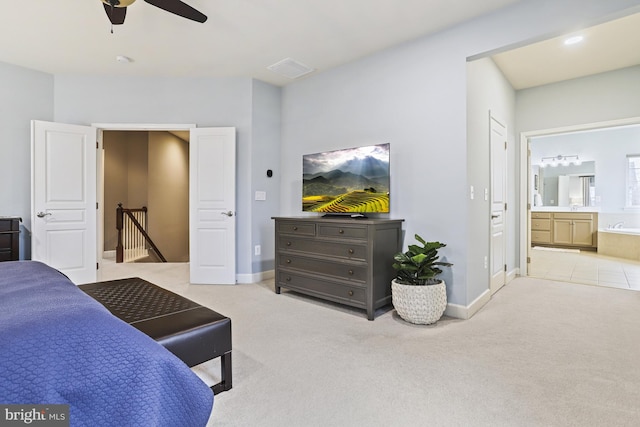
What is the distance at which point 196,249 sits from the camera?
421 cm

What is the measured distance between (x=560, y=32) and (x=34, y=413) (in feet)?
11.7

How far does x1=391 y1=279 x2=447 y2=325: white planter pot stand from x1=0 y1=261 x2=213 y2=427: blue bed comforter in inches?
79.8

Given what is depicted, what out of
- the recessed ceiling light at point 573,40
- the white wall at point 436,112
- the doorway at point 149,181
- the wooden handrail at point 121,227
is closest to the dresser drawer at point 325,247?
the white wall at point 436,112

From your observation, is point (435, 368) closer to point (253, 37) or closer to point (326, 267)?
point (326, 267)

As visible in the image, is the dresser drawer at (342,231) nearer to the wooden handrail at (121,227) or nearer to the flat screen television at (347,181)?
the flat screen television at (347,181)

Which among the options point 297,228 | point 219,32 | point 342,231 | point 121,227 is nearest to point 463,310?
point 342,231

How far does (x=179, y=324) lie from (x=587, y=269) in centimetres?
591

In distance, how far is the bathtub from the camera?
571cm

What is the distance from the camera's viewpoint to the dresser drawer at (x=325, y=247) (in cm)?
296

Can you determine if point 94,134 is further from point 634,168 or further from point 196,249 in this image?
point 634,168

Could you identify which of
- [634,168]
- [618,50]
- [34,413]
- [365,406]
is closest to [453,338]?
[365,406]

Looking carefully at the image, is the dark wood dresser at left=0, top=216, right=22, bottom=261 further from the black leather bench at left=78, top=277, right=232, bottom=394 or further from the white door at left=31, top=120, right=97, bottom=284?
the black leather bench at left=78, top=277, right=232, bottom=394

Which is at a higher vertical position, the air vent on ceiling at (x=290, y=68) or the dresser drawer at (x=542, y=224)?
the air vent on ceiling at (x=290, y=68)

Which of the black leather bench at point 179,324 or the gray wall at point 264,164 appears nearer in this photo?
the black leather bench at point 179,324
